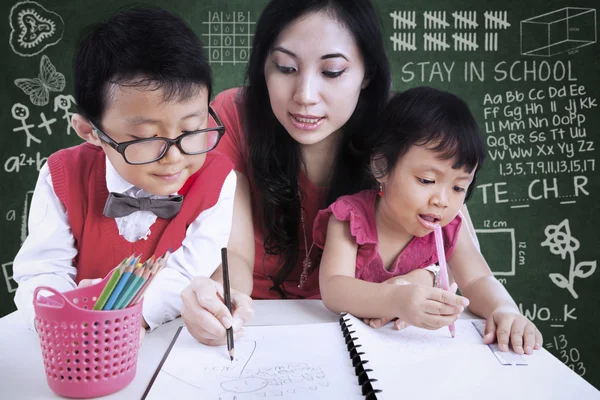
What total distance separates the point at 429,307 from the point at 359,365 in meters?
0.19

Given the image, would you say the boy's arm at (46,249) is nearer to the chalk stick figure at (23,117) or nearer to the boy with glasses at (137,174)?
the boy with glasses at (137,174)

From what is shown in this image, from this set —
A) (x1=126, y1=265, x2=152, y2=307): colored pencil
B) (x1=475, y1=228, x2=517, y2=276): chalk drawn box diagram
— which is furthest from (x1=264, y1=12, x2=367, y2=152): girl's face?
(x1=475, y1=228, x2=517, y2=276): chalk drawn box diagram

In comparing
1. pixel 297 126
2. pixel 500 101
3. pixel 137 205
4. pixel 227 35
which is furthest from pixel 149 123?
pixel 500 101

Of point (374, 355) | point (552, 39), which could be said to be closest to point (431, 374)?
point (374, 355)

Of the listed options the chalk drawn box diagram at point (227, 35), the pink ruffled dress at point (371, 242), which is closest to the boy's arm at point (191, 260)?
the pink ruffled dress at point (371, 242)

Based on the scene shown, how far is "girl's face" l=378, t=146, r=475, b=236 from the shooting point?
1.04 m

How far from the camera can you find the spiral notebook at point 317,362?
2.17 ft

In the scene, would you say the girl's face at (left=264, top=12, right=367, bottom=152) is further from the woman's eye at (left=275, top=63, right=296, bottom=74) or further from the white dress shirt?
the white dress shirt

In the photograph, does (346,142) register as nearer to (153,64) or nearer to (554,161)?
(153,64)

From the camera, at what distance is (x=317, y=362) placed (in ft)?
2.43

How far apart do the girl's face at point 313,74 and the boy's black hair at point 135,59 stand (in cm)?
27

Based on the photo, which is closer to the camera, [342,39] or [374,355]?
[374,355]

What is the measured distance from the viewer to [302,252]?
4.77 feet

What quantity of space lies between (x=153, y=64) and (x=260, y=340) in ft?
1.60
